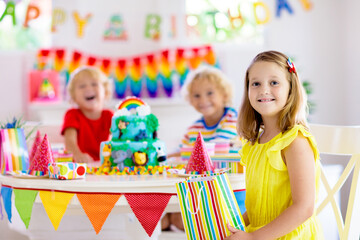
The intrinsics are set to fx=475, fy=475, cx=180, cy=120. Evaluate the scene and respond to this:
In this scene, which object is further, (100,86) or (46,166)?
(100,86)

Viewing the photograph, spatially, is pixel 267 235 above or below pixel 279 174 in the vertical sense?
below

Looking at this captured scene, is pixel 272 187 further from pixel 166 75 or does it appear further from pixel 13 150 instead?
pixel 166 75

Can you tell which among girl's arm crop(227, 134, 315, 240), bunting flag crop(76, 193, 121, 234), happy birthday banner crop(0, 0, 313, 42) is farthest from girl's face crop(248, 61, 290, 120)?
happy birthday banner crop(0, 0, 313, 42)

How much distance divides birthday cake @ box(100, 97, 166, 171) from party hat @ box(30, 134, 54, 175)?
0.78 feet

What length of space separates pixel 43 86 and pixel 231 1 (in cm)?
178

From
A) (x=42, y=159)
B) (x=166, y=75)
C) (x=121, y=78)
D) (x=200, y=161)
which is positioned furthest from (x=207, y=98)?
(x=121, y=78)

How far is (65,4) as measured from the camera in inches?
158

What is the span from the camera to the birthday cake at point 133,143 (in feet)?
6.03

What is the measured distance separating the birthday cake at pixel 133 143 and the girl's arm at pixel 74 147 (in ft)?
1.50

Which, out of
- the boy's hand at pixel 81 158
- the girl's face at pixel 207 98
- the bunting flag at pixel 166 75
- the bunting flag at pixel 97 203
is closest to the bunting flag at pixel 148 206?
the bunting flag at pixel 97 203

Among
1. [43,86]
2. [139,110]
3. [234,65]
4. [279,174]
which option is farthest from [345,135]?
[43,86]

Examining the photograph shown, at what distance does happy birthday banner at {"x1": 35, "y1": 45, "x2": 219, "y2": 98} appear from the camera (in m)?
4.01

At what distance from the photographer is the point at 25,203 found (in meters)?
1.59

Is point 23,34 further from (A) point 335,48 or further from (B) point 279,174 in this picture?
(B) point 279,174
